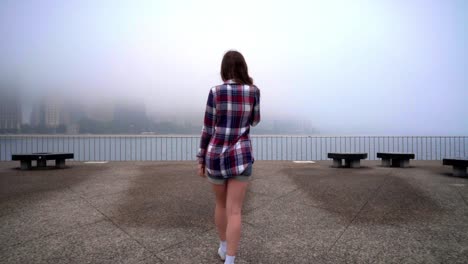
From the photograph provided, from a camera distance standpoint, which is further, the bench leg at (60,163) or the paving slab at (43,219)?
the bench leg at (60,163)

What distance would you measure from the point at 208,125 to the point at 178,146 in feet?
32.9

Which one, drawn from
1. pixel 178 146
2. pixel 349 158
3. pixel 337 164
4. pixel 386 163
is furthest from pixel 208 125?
pixel 178 146

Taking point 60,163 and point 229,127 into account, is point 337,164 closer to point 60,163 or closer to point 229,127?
point 229,127

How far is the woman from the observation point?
2.28m

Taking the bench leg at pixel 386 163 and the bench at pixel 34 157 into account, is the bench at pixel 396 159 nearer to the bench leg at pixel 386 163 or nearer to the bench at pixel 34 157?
the bench leg at pixel 386 163

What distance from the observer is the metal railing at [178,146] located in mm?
11367

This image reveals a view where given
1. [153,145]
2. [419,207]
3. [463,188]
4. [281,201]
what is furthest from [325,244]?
[153,145]

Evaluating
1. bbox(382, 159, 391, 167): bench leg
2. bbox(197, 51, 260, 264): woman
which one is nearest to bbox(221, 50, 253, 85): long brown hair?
bbox(197, 51, 260, 264): woman

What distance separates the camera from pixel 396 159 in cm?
900

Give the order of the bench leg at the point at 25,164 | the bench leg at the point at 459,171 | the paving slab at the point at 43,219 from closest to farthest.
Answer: the paving slab at the point at 43,219
the bench leg at the point at 459,171
the bench leg at the point at 25,164

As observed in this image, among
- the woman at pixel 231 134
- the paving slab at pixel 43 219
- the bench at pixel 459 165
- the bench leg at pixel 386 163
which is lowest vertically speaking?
the paving slab at pixel 43 219

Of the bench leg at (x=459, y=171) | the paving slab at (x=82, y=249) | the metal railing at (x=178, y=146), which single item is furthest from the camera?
the metal railing at (x=178, y=146)

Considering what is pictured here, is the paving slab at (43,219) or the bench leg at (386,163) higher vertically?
the bench leg at (386,163)

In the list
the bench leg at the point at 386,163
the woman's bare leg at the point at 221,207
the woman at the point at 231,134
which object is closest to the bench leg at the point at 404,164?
the bench leg at the point at 386,163
